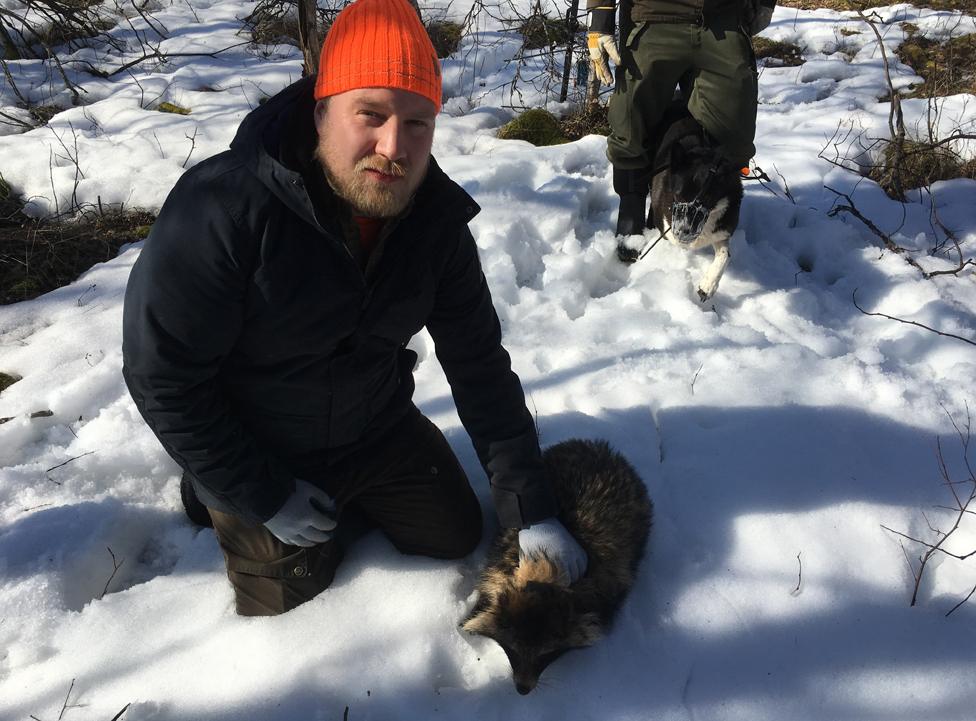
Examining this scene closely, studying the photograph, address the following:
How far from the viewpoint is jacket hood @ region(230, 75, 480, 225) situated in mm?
1663

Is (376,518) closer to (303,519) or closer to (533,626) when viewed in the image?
(303,519)

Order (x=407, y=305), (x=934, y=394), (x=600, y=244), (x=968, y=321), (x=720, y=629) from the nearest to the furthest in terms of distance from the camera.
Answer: (x=407, y=305)
(x=720, y=629)
(x=934, y=394)
(x=968, y=321)
(x=600, y=244)

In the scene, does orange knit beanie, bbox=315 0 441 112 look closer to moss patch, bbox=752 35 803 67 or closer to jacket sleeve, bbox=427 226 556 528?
jacket sleeve, bbox=427 226 556 528

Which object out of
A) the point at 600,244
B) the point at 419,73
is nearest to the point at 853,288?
the point at 600,244

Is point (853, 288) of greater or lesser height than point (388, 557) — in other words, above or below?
above

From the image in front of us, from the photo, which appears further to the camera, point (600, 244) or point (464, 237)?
point (600, 244)

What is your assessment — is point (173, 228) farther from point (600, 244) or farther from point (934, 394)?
point (934, 394)

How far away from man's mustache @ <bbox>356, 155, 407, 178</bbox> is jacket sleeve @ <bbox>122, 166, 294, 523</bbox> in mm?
409

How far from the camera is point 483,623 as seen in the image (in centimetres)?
213

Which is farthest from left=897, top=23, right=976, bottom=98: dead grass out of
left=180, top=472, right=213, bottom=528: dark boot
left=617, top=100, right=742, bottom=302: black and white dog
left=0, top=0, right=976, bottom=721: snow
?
left=180, top=472, right=213, bottom=528: dark boot

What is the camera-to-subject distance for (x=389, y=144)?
5.67ft

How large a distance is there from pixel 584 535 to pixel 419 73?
73.4 inches

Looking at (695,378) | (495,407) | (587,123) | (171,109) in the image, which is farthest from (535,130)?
(495,407)

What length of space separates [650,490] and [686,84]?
307 centimetres
